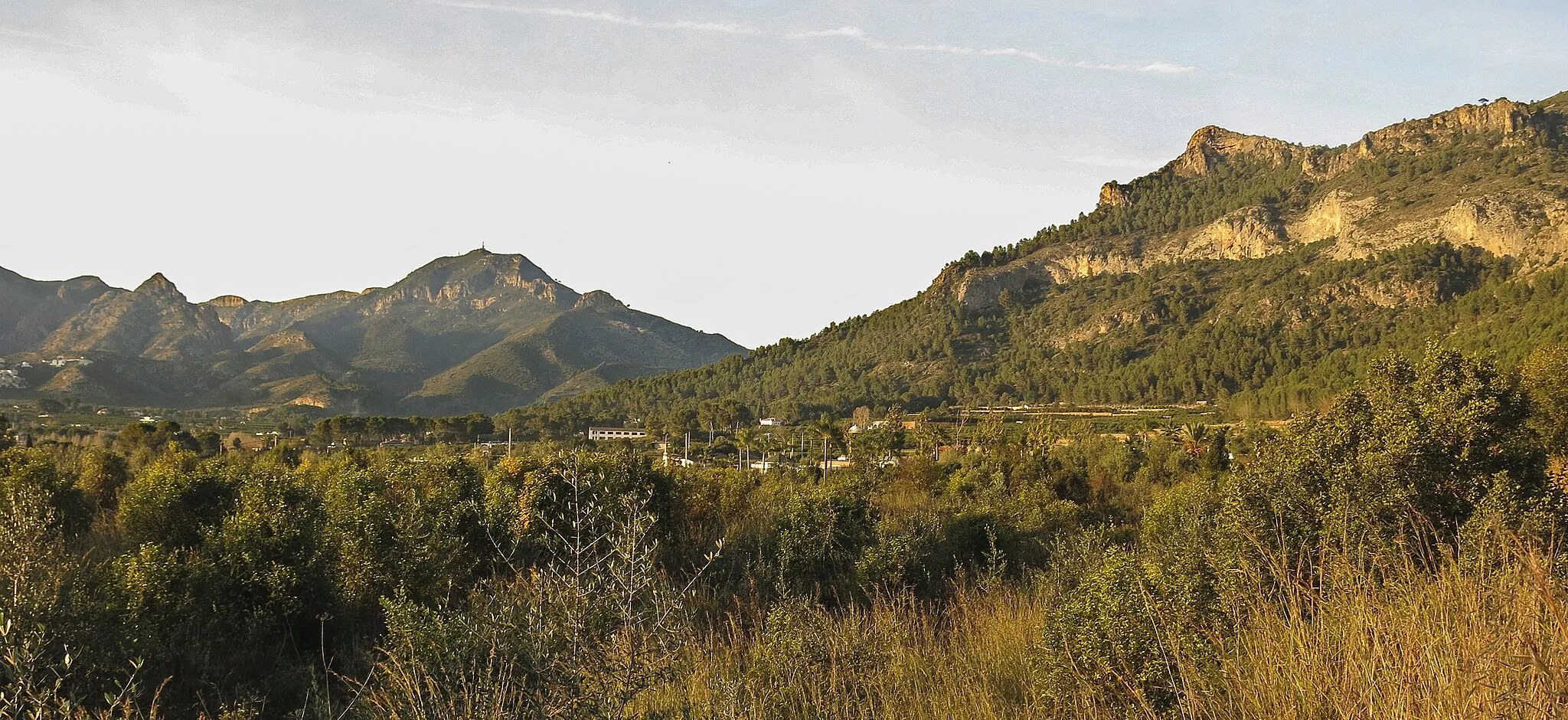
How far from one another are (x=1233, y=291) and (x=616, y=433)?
79.2 meters

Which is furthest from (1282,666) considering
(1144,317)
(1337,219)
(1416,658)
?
(1337,219)

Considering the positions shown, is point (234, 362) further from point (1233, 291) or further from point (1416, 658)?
point (1416, 658)

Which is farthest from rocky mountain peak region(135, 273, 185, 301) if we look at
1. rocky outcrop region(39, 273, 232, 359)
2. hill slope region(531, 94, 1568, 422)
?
hill slope region(531, 94, 1568, 422)

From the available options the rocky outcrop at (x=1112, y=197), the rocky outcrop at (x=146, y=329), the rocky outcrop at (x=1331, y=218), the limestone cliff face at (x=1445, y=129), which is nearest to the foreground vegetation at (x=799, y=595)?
the rocky outcrop at (x=1331, y=218)

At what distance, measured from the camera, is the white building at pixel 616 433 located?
90.9 m

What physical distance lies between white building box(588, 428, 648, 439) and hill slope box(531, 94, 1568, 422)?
4.70 m

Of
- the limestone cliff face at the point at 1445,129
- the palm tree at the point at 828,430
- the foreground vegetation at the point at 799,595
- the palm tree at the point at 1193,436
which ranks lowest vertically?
the palm tree at the point at 1193,436

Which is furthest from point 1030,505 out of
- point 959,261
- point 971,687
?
point 959,261

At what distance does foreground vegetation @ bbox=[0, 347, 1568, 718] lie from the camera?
4121 mm

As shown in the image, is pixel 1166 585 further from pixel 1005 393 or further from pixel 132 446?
pixel 1005 393

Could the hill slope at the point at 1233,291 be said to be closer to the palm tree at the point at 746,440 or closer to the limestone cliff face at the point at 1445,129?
the limestone cliff face at the point at 1445,129

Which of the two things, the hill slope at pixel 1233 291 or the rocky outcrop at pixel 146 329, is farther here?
the rocky outcrop at pixel 146 329

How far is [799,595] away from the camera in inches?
435

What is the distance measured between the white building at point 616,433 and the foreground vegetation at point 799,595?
2959 inches
